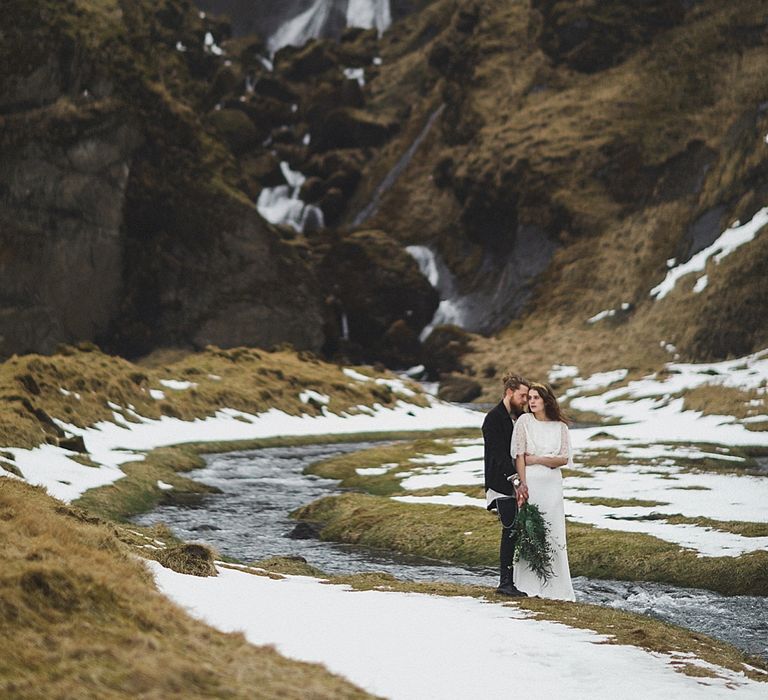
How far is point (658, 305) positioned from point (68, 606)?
90.5m

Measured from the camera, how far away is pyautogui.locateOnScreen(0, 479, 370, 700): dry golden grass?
7312 mm

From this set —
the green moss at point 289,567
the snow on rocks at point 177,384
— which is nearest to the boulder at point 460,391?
the snow on rocks at point 177,384

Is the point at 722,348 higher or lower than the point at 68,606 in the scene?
higher

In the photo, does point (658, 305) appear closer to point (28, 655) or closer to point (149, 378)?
point (149, 378)

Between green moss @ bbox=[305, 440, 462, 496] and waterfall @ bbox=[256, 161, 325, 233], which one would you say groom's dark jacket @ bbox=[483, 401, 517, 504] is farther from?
waterfall @ bbox=[256, 161, 325, 233]

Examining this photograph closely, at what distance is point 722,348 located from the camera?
7919 centimetres

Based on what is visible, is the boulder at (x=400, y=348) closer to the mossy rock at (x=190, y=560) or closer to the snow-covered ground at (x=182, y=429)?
the snow-covered ground at (x=182, y=429)

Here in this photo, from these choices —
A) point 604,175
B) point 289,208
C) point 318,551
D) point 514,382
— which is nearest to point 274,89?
point 289,208

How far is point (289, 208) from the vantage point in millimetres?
155375

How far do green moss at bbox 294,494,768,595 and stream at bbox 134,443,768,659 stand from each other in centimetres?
50

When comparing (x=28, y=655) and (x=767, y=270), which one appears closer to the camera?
(x=28, y=655)

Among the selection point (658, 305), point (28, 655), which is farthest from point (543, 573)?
point (658, 305)

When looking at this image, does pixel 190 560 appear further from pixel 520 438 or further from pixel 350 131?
pixel 350 131

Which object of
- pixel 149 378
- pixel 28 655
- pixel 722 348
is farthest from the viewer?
pixel 722 348
